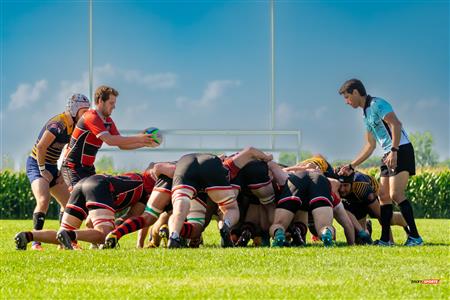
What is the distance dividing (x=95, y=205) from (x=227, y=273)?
9.47 feet

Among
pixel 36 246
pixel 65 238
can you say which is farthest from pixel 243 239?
pixel 36 246

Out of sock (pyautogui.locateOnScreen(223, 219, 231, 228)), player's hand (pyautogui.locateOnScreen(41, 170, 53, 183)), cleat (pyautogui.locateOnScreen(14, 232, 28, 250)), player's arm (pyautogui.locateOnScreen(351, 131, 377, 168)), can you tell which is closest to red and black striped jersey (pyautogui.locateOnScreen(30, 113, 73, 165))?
player's hand (pyautogui.locateOnScreen(41, 170, 53, 183))

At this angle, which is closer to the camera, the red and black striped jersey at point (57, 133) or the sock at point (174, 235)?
the sock at point (174, 235)

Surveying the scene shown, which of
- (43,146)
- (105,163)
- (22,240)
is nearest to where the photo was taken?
(22,240)

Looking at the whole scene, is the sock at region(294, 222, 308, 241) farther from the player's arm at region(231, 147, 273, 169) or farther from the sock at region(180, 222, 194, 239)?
the sock at region(180, 222, 194, 239)

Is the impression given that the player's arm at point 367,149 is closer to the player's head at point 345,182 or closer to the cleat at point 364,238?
the player's head at point 345,182

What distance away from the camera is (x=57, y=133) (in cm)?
1010

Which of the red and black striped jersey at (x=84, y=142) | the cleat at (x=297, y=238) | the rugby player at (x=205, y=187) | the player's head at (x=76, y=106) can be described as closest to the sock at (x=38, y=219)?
the red and black striped jersey at (x=84, y=142)

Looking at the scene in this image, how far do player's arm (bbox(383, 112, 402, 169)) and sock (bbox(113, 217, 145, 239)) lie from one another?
9.17 ft

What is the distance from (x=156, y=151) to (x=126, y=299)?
19.5 meters

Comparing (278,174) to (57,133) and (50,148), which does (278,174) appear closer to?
(57,133)

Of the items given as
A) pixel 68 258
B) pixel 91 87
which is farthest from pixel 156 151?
pixel 68 258

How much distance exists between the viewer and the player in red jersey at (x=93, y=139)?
31.0 ft

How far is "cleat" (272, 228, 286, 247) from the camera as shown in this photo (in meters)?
9.10
